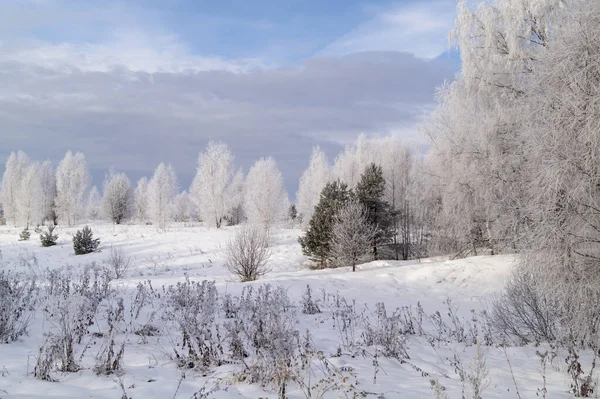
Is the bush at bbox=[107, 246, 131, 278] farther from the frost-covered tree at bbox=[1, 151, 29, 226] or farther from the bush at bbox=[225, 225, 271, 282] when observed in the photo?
the frost-covered tree at bbox=[1, 151, 29, 226]

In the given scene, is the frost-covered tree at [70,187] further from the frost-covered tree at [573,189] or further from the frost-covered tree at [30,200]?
the frost-covered tree at [573,189]

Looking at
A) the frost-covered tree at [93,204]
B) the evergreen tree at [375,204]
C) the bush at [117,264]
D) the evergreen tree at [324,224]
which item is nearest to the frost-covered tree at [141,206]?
the frost-covered tree at [93,204]

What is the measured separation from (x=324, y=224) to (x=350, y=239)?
471 centimetres

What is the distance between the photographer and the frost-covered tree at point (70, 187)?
54.0 m

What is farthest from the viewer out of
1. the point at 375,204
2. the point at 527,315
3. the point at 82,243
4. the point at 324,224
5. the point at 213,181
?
the point at 213,181

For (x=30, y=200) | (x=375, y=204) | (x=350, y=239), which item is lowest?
(x=350, y=239)

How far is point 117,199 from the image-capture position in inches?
2394

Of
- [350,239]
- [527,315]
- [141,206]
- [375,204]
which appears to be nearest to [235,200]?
[141,206]

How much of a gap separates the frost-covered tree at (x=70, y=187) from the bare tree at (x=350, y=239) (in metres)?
44.3

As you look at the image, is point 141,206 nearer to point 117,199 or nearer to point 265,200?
point 117,199

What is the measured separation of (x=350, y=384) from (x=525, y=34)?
16.6 m

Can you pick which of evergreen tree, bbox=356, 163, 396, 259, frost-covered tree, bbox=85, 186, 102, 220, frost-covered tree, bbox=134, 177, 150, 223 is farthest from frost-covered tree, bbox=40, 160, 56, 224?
evergreen tree, bbox=356, 163, 396, 259

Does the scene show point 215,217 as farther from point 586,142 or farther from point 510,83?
point 586,142

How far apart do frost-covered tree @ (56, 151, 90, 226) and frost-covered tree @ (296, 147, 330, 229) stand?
29608 millimetres
